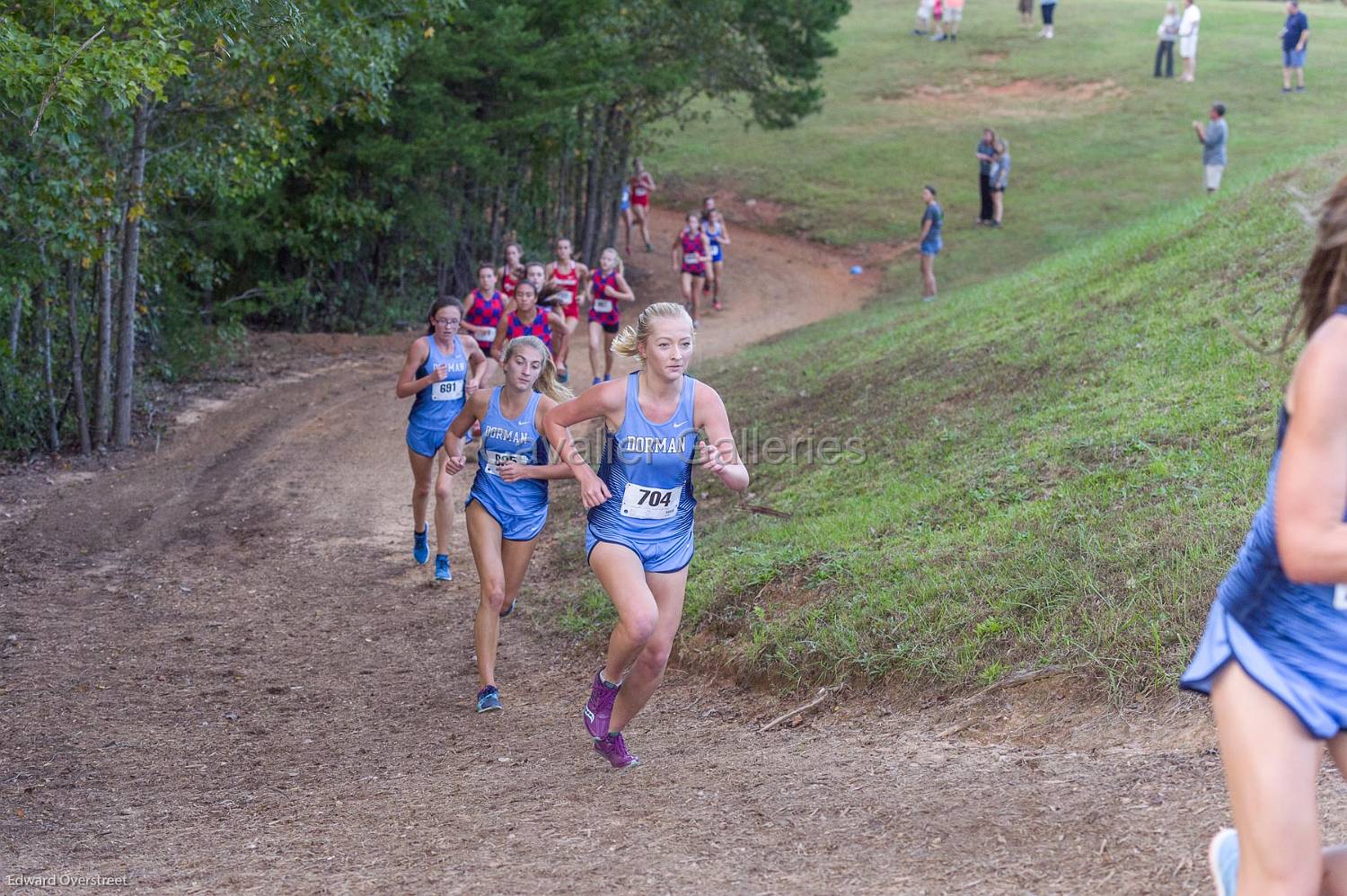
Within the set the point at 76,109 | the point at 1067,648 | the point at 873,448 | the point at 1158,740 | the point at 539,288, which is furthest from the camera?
the point at 539,288

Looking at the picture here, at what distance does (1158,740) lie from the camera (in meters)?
5.45

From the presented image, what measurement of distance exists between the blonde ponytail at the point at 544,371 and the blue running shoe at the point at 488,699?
175 cm

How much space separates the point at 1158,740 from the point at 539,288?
906cm

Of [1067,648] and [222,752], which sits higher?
[1067,648]

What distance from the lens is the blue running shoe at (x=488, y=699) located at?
24.5 ft

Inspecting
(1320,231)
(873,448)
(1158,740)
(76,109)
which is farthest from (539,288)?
(1320,231)

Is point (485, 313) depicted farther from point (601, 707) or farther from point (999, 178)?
point (999, 178)

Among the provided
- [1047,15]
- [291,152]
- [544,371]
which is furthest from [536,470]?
[1047,15]

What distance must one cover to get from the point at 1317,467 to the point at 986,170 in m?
28.4

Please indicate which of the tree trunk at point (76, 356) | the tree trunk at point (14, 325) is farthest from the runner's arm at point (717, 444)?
the tree trunk at point (76, 356)

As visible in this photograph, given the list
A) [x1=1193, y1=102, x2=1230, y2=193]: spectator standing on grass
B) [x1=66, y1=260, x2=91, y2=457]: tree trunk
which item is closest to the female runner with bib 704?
[x1=66, y1=260, x2=91, y2=457]: tree trunk

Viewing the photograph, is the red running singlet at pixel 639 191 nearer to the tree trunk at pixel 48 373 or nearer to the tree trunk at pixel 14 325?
the tree trunk at pixel 48 373

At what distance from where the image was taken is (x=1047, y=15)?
45.1m

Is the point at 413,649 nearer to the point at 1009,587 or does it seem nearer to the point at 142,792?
the point at 142,792
